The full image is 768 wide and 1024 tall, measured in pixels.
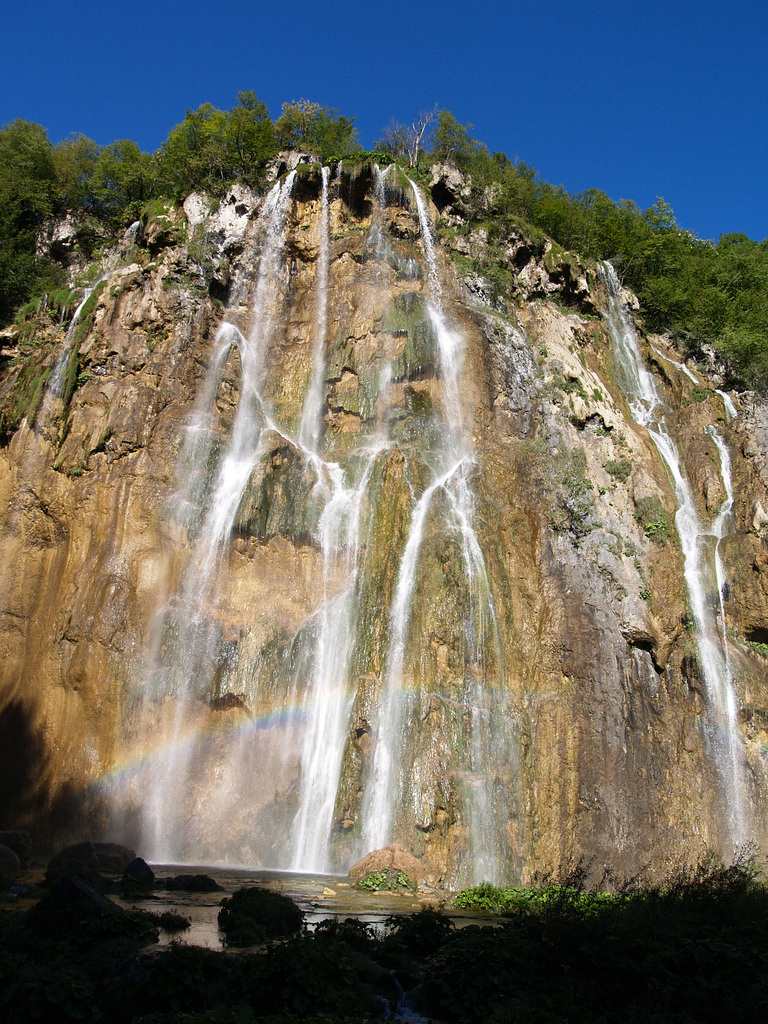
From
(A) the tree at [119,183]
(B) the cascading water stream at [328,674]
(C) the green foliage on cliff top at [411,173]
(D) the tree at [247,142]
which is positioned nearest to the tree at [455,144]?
(C) the green foliage on cliff top at [411,173]

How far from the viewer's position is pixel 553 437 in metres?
24.2

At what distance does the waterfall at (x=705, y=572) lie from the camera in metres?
19.0

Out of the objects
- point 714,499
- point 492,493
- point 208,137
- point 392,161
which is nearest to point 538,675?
point 492,493

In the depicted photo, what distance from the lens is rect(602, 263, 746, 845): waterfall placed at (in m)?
19.0

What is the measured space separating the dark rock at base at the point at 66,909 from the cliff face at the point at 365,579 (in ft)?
31.3

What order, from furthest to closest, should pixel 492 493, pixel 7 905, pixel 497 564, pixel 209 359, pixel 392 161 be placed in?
pixel 392 161, pixel 209 359, pixel 492 493, pixel 497 564, pixel 7 905

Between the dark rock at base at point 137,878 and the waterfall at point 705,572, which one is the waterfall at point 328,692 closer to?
the dark rock at base at point 137,878

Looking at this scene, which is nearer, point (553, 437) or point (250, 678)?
point (250, 678)

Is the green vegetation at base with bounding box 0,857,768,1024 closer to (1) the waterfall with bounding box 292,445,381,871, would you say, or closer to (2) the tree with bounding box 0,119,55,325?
(1) the waterfall with bounding box 292,445,381,871

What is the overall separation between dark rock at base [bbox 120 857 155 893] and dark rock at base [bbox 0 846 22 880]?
2.16m

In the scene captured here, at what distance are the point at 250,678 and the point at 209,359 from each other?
12.9m

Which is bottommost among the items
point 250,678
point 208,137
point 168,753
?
point 168,753

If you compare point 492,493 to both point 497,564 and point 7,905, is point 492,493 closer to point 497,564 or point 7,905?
point 497,564

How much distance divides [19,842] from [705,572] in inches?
818
